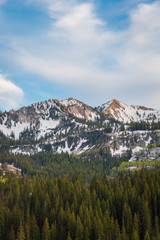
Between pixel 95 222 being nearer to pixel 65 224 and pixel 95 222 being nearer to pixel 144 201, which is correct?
pixel 65 224

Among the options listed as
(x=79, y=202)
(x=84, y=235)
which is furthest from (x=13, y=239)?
(x=79, y=202)

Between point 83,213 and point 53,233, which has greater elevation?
point 83,213

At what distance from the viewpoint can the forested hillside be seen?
261 feet

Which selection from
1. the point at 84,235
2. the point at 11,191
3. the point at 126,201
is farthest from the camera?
the point at 11,191

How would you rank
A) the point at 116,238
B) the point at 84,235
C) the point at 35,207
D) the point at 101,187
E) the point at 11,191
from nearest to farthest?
1. the point at 116,238
2. the point at 84,235
3. the point at 35,207
4. the point at 101,187
5. the point at 11,191

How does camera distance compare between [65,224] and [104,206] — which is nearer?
[65,224]

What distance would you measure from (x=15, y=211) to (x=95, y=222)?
115 ft

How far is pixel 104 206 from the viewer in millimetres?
97312

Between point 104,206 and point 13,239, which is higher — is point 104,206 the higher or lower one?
the higher one

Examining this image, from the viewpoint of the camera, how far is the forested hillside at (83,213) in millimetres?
79500

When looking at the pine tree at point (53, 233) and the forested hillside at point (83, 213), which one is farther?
the pine tree at point (53, 233)

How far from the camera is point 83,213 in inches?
3607

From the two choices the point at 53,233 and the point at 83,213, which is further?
the point at 83,213

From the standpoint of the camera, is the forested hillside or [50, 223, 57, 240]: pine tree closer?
the forested hillside
